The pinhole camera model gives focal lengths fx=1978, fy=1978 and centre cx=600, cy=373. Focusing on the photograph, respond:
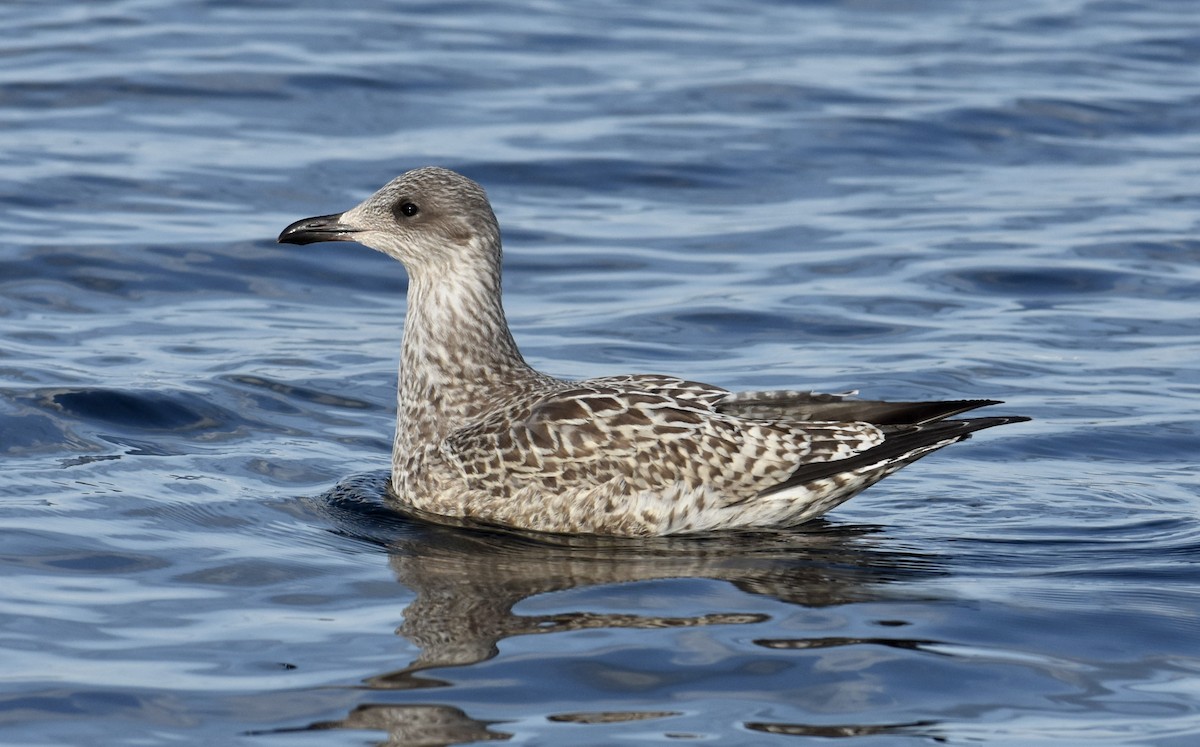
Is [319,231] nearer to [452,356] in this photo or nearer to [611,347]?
[452,356]

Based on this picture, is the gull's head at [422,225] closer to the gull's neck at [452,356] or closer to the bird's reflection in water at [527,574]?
the gull's neck at [452,356]

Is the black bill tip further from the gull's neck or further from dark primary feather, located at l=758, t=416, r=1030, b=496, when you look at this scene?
dark primary feather, located at l=758, t=416, r=1030, b=496

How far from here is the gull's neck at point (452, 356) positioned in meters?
9.68

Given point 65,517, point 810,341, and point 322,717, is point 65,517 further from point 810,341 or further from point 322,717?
point 810,341

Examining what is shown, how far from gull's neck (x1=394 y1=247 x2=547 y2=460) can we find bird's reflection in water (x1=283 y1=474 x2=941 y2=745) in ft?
1.36

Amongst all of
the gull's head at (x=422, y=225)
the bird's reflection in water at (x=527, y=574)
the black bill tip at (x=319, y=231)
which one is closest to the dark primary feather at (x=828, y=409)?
the bird's reflection in water at (x=527, y=574)

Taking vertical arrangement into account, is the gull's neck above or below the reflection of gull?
above

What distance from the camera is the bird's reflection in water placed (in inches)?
260

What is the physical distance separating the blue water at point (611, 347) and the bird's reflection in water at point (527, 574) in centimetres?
3

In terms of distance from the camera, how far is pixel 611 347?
12906mm

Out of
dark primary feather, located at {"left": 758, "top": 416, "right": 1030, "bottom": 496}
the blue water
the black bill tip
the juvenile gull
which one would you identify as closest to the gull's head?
the black bill tip

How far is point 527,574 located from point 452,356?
1923 mm

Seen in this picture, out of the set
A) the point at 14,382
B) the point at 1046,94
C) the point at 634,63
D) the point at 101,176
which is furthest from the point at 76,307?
the point at 1046,94

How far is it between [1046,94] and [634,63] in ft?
14.5
